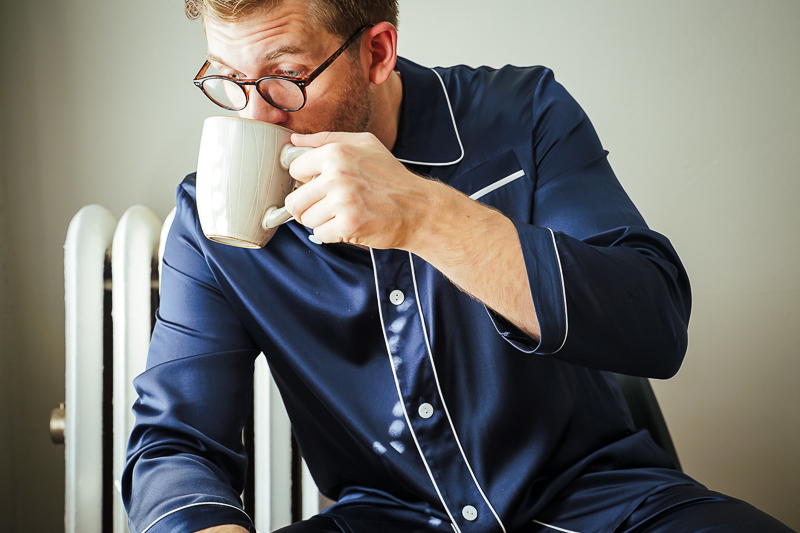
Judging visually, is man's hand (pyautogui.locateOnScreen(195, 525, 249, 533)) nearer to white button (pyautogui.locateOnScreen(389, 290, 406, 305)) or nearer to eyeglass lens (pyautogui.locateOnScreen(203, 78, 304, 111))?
white button (pyautogui.locateOnScreen(389, 290, 406, 305))

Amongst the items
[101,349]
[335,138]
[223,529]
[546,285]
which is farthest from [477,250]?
[101,349]

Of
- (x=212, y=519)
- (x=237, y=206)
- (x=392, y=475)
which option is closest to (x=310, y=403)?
(x=392, y=475)

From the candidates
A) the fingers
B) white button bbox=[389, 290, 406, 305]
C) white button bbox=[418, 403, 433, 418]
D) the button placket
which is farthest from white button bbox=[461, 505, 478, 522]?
the fingers

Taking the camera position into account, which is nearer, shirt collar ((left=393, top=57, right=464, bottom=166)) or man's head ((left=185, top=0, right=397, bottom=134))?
man's head ((left=185, top=0, right=397, bottom=134))

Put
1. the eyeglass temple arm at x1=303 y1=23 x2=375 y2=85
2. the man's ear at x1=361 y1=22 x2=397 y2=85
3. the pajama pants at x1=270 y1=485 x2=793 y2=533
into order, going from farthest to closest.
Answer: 1. the man's ear at x1=361 y1=22 x2=397 y2=85
2. the eyeglass temple arm at x1=303 y1=23 x2=375 y2=85
3. the pajama pants at x1=270 y1=485 x2=793 y2=533

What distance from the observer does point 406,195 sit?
2.09 ft

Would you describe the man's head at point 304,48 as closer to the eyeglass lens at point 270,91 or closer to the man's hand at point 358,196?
the eyeglass lens at point 270,91

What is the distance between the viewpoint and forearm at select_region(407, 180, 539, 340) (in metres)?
0.65

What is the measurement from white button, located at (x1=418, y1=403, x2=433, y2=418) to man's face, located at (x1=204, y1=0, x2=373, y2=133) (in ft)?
1.30

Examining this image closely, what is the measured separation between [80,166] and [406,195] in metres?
1.14

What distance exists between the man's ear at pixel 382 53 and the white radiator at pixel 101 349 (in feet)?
1.94

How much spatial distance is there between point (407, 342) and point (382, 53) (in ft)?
1.37

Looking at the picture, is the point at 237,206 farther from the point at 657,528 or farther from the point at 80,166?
the point at 80,166

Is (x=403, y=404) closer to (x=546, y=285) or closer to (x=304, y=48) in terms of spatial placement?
(x=546, y=285)
